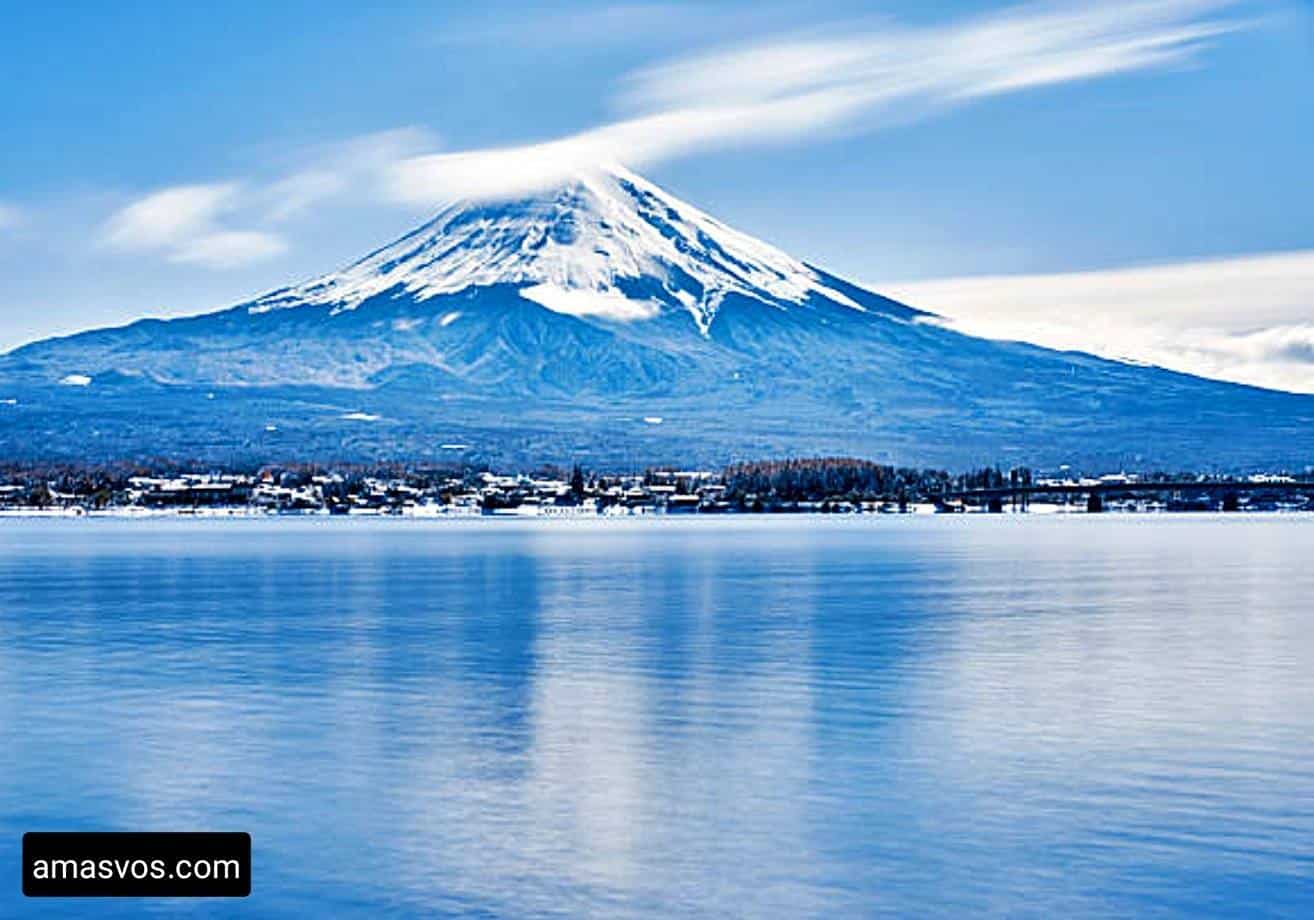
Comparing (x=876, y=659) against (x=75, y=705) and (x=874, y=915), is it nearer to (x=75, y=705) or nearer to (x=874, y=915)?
(x=75, y=705)

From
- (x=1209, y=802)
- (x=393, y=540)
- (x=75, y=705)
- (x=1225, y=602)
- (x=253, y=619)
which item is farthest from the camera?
(x=393, y=540)

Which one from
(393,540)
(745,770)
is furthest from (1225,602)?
(393,540)

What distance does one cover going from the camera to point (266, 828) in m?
19.0

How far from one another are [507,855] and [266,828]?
2541 millimetres

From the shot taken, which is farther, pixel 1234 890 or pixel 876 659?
pixel 876 659

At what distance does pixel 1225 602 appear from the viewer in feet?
153

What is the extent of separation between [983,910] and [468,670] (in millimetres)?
16830

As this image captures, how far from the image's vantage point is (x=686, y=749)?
23.3 meters

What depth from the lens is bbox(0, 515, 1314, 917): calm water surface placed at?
16953 mm

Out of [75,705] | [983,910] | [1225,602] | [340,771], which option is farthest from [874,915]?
[1225,602]

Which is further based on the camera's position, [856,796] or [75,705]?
[75,705]

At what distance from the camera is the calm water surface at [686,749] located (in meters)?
17.0

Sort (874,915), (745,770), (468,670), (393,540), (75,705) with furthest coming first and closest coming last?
(393,540) → (468,670) → (75,705) → (745,770) → (874,915)

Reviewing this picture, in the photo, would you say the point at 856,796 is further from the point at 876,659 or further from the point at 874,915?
the point at 876,659
